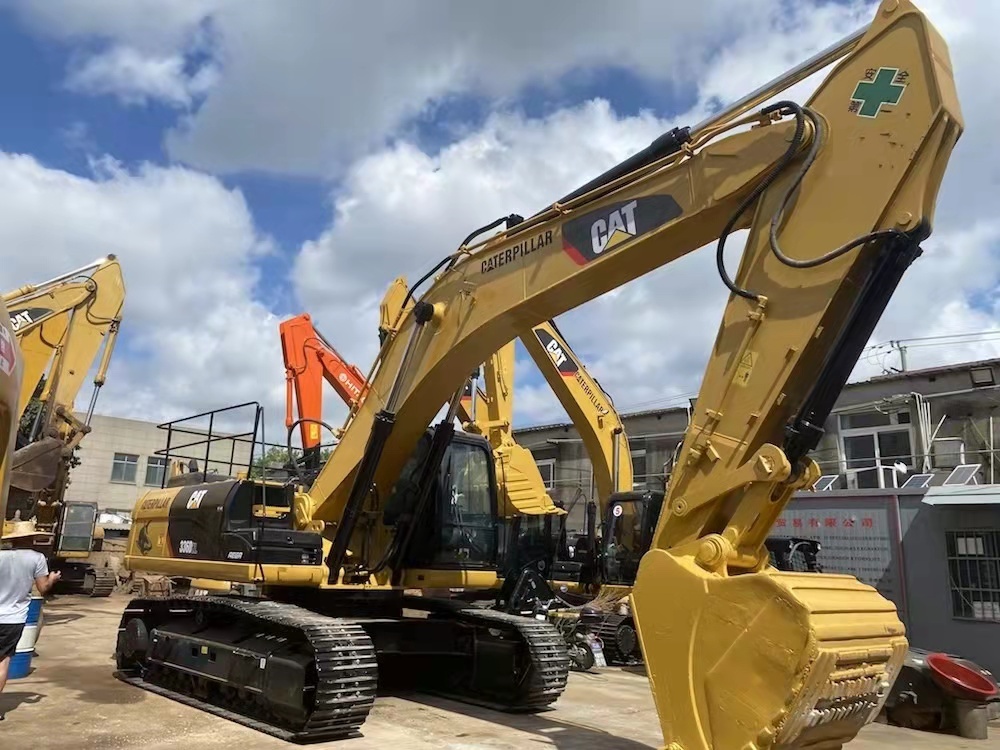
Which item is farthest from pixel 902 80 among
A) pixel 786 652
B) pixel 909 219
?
pixel 786 652

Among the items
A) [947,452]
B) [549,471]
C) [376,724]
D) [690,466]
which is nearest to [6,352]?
[690,466]

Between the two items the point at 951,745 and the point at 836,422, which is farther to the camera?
the point at 836,422

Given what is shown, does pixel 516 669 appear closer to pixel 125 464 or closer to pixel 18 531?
pixel 18 531

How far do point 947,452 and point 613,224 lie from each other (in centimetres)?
1381

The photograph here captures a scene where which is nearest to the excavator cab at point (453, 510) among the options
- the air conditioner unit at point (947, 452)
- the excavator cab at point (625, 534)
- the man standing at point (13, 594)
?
the man standing at point (13, 594)

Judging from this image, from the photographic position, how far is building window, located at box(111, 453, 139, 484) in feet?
130

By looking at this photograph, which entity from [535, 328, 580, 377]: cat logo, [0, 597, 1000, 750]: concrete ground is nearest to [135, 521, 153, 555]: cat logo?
[0, 597, 1000, 750]: concrete ground

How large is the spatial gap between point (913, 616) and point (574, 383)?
5920 mm

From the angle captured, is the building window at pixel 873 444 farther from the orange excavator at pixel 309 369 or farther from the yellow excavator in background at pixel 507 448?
the orange excavator at pixel 309 369

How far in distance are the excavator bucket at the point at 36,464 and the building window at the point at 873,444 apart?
48.6ft

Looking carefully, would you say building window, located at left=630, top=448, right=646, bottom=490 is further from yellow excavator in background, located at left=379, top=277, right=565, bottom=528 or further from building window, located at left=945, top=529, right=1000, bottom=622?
building window, located at left=945, top=529, right=1000, bottom=622

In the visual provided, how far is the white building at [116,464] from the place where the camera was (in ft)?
127

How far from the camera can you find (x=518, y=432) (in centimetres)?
2625

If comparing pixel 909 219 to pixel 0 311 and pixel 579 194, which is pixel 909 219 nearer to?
pixel 579 194
